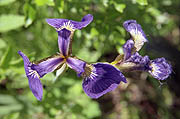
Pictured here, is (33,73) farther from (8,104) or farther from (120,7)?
(8,104)

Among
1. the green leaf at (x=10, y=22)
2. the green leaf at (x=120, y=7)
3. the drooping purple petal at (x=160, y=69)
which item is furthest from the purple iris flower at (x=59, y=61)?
the green leaf at (x=10, y=22)

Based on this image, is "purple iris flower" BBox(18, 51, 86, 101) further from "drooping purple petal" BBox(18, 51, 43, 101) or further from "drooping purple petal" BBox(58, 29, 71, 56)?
"drooping purple petal" BBox(58, 29, 71, 56)

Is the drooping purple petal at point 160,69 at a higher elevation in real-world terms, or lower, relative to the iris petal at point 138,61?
lower

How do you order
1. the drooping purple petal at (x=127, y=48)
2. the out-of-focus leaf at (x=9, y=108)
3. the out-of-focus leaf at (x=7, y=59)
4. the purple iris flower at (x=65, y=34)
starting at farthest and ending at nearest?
1. the out-of-focus leaf at (x=9, y=108)
2. the out-of-focus leaf at (x=7, y=59)
3. the purple iris flower at (x=65, y=34)
4. the drooping purple petal at (x=127, y=48)

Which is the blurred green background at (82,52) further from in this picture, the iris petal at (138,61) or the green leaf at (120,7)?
the iris petal at (138,61)

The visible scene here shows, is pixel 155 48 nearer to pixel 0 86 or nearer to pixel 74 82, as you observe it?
pixel 74 82

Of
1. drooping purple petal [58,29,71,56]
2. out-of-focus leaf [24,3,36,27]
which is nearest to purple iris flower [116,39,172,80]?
drooping purple petal [58,29,71,56]
